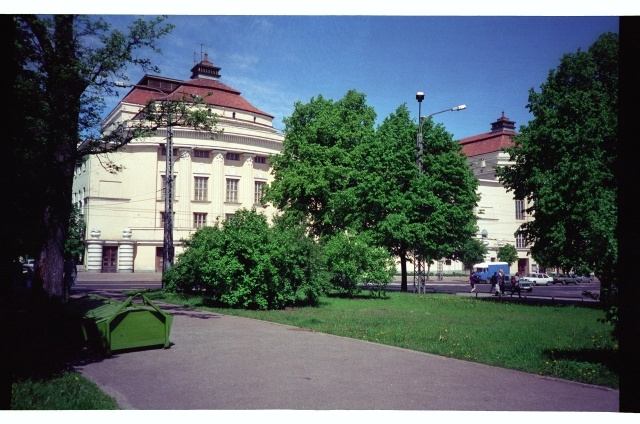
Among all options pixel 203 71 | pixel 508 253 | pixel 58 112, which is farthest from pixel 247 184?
pixel 58 112

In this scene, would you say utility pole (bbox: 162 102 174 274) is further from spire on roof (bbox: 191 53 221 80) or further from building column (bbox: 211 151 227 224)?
building column (bbox: 211 151 227 224)

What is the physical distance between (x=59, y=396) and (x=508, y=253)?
47.0m

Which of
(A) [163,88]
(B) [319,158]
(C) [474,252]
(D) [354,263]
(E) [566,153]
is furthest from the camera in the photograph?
(C) [474,252]

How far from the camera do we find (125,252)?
142 feet

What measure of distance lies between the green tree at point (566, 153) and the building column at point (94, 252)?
34.7 meters

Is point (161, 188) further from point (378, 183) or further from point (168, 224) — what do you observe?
point (378, 183)

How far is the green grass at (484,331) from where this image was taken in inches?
315

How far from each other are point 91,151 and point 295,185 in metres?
16.7

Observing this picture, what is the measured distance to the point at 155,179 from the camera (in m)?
42.8

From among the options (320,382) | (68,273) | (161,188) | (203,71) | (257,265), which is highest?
(203,71)

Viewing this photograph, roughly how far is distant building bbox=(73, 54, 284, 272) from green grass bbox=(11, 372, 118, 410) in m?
33.4

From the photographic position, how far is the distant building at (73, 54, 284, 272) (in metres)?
40.8

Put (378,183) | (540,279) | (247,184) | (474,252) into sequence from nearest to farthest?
(378,183) < (247,184) < (540,279) < (474,252)

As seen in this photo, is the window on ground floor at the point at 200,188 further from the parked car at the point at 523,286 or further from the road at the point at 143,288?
the parked car at the point at 523,286
